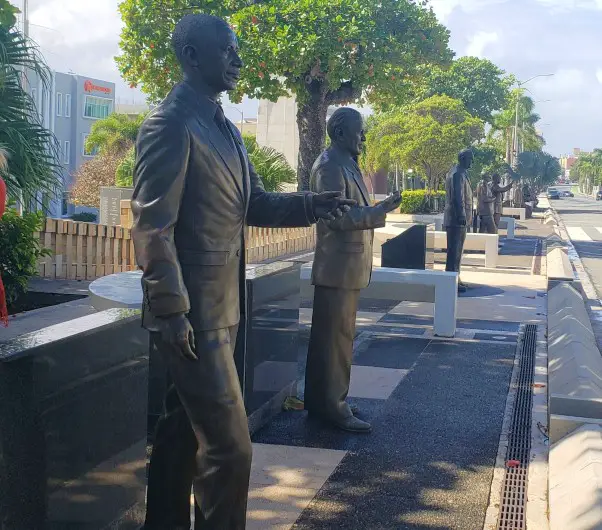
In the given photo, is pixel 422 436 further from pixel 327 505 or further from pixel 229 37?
pixel 229 37

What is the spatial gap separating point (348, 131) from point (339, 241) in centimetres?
73

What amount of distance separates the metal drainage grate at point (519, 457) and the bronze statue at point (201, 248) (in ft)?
6.14

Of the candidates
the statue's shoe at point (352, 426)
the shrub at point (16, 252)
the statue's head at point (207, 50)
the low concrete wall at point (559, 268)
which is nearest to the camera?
the statue's head at point (207, 50)

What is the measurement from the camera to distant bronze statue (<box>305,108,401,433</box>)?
5941 mm

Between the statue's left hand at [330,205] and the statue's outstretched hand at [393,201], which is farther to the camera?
the statue's outstretched hand at [393,201]

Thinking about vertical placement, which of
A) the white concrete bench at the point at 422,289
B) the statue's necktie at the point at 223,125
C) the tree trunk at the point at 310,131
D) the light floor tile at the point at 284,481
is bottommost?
the light floor tile at the point at 284,481

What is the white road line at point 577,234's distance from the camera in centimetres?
3259

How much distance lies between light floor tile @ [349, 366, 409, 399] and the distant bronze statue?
1220 mm

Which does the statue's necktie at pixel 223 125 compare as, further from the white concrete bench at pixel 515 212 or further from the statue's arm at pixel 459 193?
the white concrete bench at pixel 515 212

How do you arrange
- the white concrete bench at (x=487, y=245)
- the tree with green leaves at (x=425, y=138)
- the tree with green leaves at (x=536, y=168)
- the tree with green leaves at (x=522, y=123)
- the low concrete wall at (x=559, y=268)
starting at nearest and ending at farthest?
the low concrete wall at (x=559, y=268) → the white concrete bench at (x=487, y=245) → the tree with green leaves at (x=425, y=138) → the tree with green leaves at (x=536, y=168) → the tree with green leaves at (x=522, y=123)

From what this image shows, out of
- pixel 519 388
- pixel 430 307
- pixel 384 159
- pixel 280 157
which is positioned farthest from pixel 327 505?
pixel 384 159

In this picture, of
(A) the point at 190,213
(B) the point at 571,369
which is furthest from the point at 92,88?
(A) the point at 190,213

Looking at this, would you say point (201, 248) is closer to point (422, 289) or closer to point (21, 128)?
point (21, 128)

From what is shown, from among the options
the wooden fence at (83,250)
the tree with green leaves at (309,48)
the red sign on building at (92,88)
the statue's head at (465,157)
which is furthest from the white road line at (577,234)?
the red sign on building at (92,88)
